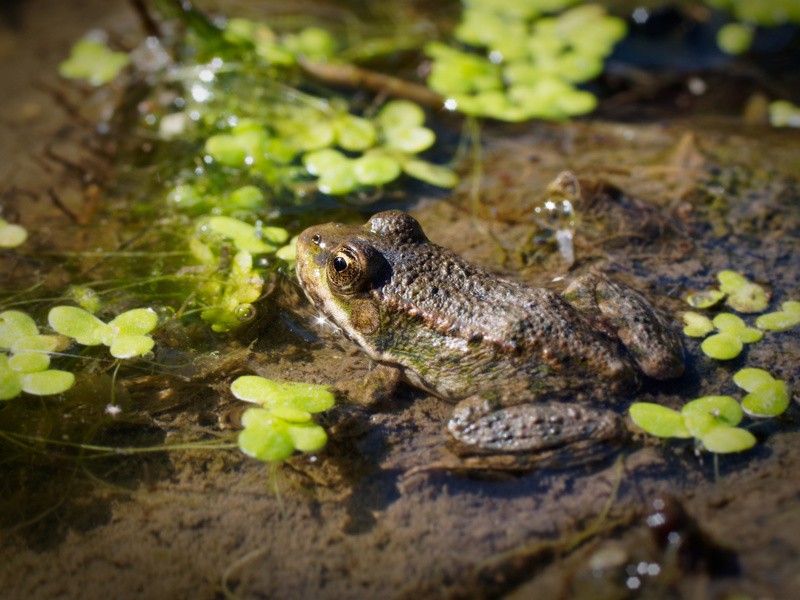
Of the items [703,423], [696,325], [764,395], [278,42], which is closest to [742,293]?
[696,325]

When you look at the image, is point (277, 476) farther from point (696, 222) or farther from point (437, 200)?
point (696, 222)

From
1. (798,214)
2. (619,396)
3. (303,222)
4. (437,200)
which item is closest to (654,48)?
(798,214)

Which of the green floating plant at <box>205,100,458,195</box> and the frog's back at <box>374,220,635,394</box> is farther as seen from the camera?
the green floating plant at <box>205,100,458,195</box>

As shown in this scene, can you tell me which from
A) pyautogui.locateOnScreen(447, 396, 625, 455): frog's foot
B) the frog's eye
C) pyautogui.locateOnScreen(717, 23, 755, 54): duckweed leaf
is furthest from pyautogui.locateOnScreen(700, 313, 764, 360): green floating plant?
pyautogui.locateOnScreen(717, 23, 755, 54): duckweed leaf

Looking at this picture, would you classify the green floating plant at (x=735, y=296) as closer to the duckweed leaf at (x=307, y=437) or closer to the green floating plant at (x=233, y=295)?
the duckweed leaf at (x=307, y=437)

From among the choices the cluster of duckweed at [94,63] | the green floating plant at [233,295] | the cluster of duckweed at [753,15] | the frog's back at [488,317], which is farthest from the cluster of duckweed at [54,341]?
the cluster of duckweed at [753,15]

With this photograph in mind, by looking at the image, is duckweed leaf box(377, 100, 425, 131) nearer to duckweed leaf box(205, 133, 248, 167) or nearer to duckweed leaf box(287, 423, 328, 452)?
duckweed leaf box(205, 133, 248, 167)
